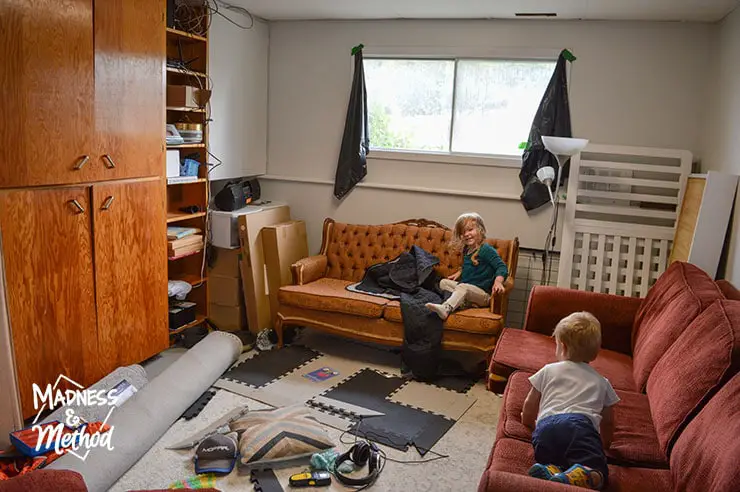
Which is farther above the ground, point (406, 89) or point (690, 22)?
point (690, 22)

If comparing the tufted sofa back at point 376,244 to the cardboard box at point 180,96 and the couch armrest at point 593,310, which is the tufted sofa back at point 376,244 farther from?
the cardboard box at point 180,96

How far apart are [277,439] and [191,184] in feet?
7.24

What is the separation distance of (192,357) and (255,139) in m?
2.13

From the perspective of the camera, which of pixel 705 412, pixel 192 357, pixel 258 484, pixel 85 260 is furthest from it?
pixel 192 357

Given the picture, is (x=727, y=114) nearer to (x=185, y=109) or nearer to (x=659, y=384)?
(x=659, y=384)

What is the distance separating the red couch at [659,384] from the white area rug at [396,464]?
284 mm

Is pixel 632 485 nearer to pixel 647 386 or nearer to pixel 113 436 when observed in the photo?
pixel 647 386

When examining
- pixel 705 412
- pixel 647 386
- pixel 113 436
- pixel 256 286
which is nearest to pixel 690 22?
pixel 647 386

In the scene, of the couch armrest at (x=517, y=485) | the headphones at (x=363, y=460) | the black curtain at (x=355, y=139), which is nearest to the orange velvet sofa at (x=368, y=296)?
the black curtain at (x=355, y=139)

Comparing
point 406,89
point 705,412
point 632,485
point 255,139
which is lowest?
point 632,485

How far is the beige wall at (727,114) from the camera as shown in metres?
3.37

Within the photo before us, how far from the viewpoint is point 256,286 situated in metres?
4.45

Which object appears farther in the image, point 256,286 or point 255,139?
point 255,139

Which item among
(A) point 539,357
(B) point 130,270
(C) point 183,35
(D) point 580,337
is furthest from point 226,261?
(D) point 580,337
